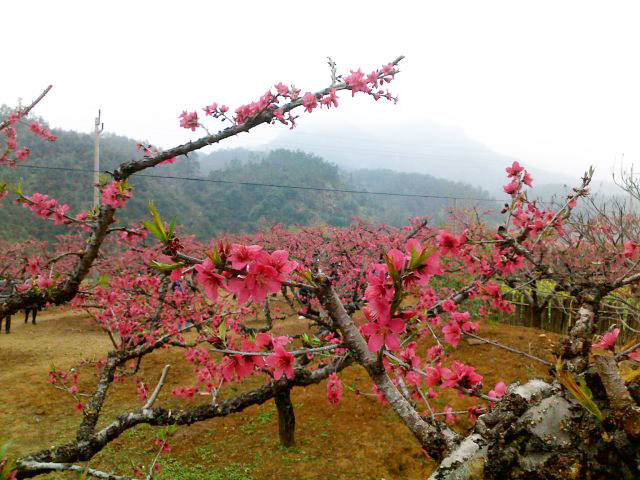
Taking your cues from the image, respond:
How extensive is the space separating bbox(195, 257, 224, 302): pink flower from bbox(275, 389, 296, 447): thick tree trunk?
3.65 m

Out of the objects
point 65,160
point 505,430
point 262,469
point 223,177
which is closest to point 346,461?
point 262,469

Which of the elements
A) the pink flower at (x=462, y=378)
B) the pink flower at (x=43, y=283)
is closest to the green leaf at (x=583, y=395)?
the pink flower at (x=462, y=378)

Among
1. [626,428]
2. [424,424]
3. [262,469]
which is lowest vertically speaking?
[262,469]

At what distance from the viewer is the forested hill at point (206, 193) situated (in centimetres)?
2411

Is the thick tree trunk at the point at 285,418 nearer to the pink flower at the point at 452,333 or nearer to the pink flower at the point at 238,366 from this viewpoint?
the pink flower at the point at 452,333

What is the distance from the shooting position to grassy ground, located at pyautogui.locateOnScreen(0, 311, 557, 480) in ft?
13.6

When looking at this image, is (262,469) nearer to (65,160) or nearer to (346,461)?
(346,461)

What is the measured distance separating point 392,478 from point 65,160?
104 feet

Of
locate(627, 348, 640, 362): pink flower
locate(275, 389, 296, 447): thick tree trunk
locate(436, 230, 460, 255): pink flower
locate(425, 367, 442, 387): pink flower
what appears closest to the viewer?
locate(627, 348, 640, 362): pink flower

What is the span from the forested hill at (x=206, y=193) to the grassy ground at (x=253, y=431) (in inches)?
391

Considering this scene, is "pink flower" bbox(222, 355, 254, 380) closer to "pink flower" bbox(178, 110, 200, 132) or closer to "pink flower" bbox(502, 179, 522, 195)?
"pink flower" bbox(502, 179, 522, 195)

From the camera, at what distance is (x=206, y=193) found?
36.4m

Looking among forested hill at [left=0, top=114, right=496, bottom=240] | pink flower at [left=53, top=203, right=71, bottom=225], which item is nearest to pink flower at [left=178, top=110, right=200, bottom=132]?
pink flower at [left=53, top=203, right=71, bottom=225]

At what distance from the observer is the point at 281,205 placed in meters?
35.8
